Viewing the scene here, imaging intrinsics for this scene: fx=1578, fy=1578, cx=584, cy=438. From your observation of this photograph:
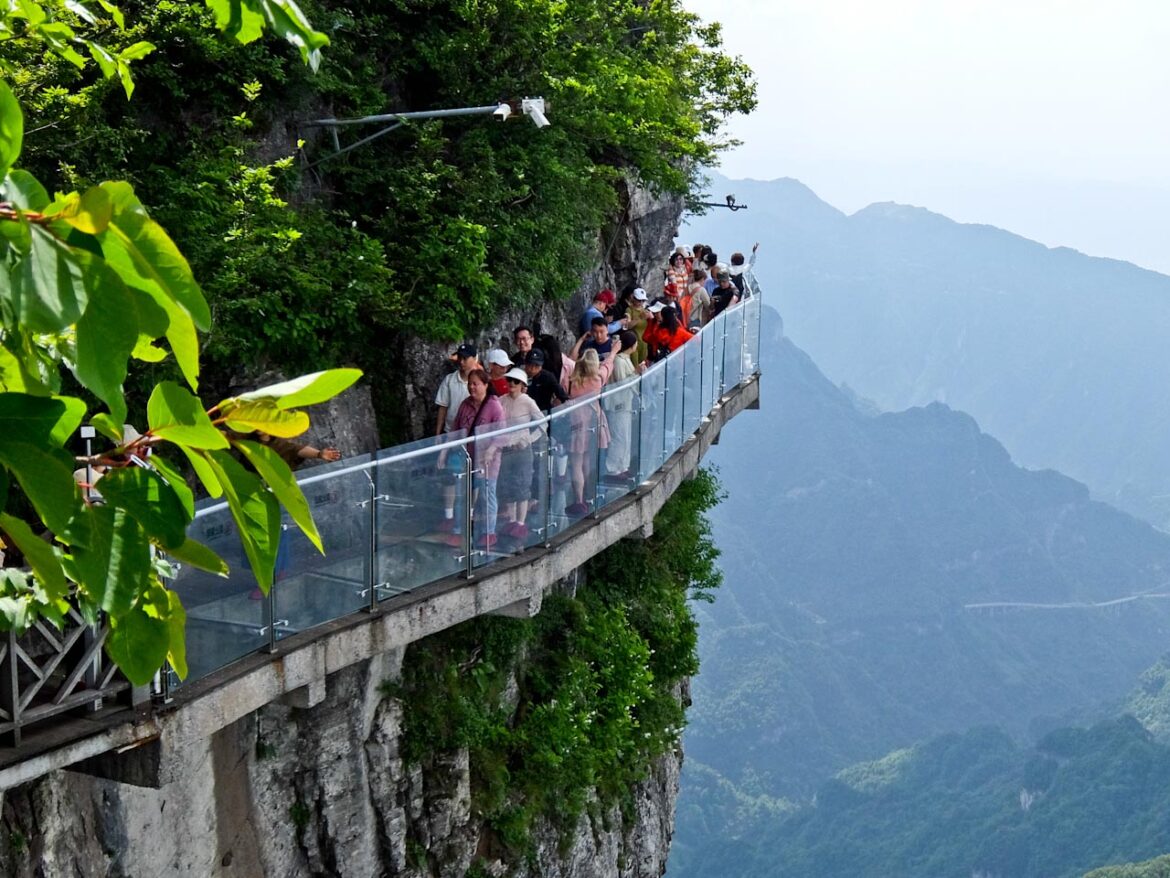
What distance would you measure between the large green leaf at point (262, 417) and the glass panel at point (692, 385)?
1444 centimetres

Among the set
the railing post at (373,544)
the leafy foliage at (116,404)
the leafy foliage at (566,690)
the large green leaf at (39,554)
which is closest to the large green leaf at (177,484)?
the leafy foliage at (116,404)

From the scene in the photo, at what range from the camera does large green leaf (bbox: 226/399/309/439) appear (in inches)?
95.7

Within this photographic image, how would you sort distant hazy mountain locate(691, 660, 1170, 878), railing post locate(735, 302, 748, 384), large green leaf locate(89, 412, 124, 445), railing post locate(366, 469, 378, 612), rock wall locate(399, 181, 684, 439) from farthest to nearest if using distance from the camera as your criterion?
1. distant hazy mountain locate(691, 660, 1170, 878)
2. railing post locate(735, 302, 748, 384)
3. rock wall locate(399, 181, 684, 439)
4. railing post locate(366, 469, 378, 612)
5. large green leaf locate(89, 412, 124, 445)

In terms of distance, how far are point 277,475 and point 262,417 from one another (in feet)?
0.33

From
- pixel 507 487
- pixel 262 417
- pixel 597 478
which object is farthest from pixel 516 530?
pixel 262 417

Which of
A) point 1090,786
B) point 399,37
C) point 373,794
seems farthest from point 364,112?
point 1090,786

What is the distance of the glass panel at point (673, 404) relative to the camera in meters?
16.1

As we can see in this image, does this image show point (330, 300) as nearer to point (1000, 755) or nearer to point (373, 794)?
point (373, 794)

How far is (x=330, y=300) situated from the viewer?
1395 centimetres

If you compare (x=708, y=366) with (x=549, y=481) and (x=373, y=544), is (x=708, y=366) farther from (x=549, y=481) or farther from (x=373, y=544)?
(x=373, y=544)

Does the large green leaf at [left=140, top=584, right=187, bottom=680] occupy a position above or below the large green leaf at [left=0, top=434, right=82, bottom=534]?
below

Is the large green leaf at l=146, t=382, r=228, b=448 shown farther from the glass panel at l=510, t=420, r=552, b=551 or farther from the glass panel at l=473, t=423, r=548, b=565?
the glass panel at l=510, t=420, r=552, b=551

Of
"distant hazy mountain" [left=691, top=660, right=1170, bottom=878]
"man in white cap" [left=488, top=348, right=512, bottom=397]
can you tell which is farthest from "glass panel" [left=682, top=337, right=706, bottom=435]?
"distant hazy mountain" [left=691, top=660, right=1170, bottom=878]

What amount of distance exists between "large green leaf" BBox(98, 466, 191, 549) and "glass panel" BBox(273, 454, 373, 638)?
7277mm
